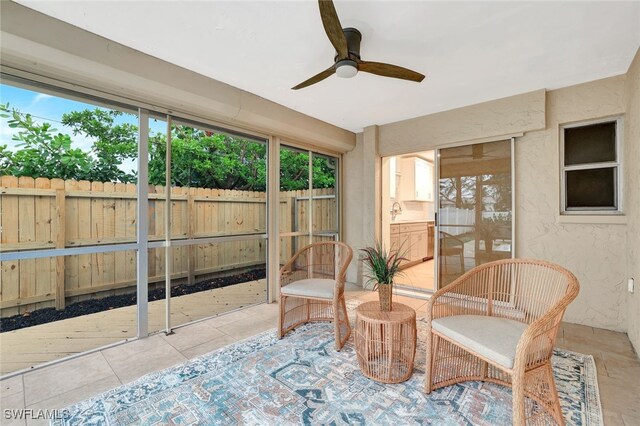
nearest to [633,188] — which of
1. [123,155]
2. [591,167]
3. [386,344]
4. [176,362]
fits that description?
[591,167]

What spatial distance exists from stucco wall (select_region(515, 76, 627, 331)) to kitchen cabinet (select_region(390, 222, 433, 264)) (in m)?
2.15

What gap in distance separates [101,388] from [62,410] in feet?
0.78

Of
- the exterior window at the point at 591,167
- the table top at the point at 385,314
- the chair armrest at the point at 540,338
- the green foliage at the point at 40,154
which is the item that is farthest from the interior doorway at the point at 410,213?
the green foliage at the point at 40,154

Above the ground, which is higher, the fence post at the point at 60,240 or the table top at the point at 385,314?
the fence post at the point at 60,240

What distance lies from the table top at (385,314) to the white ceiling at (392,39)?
2.11m

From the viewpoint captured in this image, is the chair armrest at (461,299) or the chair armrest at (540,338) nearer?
the chair armrest at (540,338)

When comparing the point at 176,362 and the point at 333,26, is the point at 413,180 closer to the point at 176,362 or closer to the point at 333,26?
the point at 333,26

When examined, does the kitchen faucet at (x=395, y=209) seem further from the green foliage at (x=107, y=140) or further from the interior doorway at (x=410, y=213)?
the green foliage at (x=107, y=140)

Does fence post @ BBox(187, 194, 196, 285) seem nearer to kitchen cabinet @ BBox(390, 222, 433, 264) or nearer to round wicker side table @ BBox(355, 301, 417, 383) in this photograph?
round wicker side table @ BBox(355, 301, 417, 383)

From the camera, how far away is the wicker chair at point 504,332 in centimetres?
146

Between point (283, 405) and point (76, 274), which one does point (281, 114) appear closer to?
point (76, 274)

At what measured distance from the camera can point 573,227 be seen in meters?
3.05

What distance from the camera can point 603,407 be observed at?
174cm

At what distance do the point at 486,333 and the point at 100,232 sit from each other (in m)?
3.16
